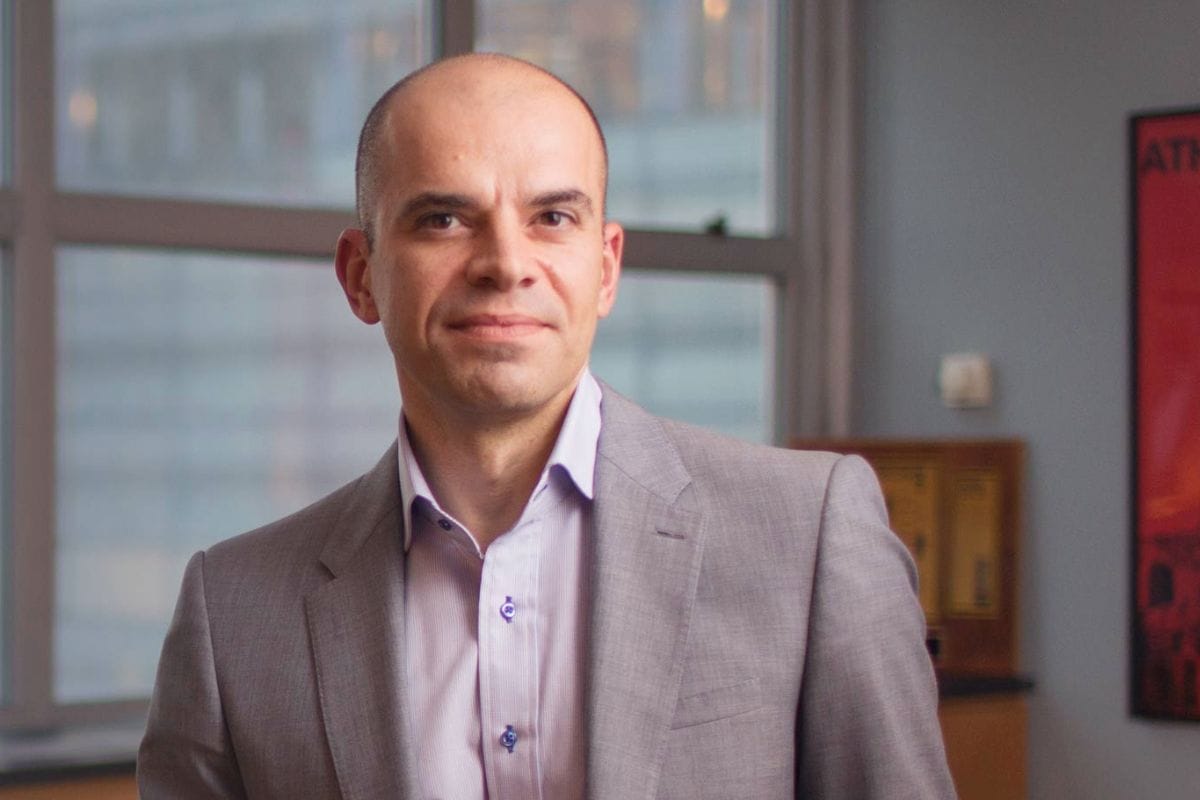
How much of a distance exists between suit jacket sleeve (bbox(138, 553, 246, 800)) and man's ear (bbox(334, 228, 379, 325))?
0.30 metres

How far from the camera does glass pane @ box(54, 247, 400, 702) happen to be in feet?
10.9

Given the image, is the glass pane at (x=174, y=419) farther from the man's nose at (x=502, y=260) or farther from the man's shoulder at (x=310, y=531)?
the man's nose at (x=502, y=260)

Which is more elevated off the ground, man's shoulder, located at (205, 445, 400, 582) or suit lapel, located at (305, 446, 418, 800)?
man's shoulder, located at (205, 445, 400, 582)

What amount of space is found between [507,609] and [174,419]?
211 centimetres

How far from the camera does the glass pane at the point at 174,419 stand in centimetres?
333

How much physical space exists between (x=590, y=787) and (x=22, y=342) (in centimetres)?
219

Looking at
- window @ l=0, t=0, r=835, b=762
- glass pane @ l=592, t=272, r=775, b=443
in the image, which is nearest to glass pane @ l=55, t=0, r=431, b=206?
window @ l=0, t=0, r=835, b=762

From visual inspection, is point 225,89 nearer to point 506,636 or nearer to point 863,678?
point 506,636

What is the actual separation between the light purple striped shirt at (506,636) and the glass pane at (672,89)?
2.51 meters

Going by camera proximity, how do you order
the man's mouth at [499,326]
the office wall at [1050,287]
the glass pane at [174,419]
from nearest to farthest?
1. the man's mouth at [499,326]
2. the glass pane at [174,419]
3. the office wall at [1050,287]

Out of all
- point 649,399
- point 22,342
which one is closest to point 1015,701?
point 649,399

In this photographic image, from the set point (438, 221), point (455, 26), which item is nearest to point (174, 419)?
point (455, 26)

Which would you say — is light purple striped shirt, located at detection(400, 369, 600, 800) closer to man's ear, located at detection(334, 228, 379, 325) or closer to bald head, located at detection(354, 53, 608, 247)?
man's ear, located at detection(334, 228, 379, 325)

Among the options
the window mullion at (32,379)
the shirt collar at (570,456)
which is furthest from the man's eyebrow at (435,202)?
the window mullion at (32,379)
